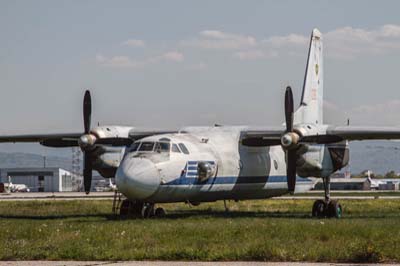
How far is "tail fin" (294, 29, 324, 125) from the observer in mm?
36625

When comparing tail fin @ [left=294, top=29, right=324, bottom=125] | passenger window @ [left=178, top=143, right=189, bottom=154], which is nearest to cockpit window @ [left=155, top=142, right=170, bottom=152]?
passenger window @ [left=178, top=143, right=189, bottom=154]

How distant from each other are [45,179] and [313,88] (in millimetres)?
116904

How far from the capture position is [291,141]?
30.5 metres

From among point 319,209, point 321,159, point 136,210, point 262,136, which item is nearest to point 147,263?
point 136,210

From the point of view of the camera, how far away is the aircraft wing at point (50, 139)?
1345 inches

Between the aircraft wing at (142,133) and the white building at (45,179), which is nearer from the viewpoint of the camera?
the aircraft wing at (142,133)

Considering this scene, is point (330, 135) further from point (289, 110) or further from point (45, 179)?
point (45, 179)

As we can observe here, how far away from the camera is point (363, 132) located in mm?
31266

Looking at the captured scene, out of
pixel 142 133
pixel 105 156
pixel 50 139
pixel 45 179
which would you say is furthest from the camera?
pixel 45 179

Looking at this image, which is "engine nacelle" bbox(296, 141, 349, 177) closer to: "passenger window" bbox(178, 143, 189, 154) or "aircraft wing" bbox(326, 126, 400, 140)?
"aircraft wing" bbox(326, 126, 400, 140)

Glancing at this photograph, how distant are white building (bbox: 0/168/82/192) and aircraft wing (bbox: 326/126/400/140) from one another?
369 feet

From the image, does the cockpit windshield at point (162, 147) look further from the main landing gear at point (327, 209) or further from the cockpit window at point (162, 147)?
the main landing gear at point (327, 209)

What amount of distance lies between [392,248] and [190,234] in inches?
225

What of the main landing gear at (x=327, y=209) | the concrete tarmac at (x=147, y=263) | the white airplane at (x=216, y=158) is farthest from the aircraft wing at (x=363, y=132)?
the concrete tarmac at (x=147, y=263)
